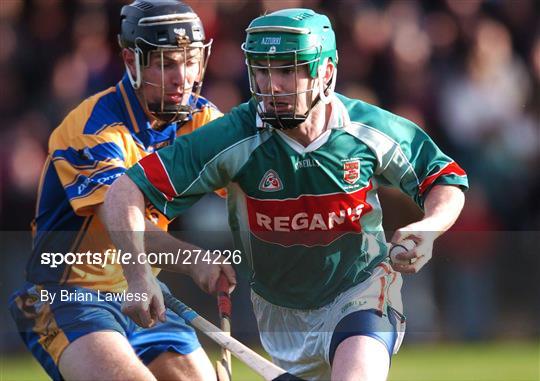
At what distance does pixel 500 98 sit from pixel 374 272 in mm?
4301

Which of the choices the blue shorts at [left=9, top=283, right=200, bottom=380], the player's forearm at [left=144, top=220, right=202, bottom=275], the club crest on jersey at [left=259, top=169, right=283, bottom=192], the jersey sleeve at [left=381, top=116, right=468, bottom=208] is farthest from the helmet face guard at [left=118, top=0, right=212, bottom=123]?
the jersey sleeve at [left=381, top=116, right=468, bottom=208]

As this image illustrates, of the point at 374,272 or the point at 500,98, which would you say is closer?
the point at 374,272

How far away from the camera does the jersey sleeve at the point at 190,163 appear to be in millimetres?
4273

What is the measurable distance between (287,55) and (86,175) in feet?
3.47

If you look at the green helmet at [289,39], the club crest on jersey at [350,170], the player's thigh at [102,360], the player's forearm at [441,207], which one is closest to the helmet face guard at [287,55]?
the green helmet at [289,39]

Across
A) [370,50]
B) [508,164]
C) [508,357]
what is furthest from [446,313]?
[370,50]

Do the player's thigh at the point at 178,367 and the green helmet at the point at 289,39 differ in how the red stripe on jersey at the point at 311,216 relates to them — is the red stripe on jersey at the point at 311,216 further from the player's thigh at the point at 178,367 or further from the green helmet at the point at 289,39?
the player's thigh at the point at 178,367

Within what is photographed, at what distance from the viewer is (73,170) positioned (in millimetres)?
4695

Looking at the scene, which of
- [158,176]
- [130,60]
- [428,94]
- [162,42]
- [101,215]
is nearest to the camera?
[158,176]

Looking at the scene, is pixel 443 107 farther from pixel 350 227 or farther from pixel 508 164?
pixel 350 227

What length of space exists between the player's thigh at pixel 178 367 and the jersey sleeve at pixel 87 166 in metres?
0.74

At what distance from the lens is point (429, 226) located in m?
4.05

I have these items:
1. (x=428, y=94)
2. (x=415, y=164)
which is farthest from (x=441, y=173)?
(x=428, y=94)

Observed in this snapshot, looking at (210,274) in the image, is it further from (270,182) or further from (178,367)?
(178,367)
